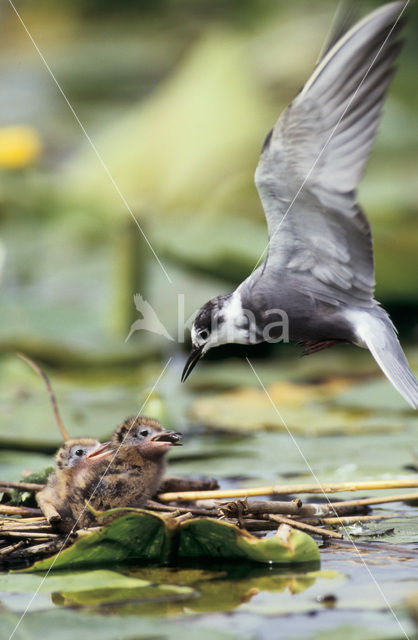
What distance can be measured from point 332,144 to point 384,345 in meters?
0.72

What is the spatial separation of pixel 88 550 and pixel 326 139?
147 centimetres

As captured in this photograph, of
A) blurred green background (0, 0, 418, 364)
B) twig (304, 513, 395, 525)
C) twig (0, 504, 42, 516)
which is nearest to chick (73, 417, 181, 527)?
twig (0, 504, 42, 516)

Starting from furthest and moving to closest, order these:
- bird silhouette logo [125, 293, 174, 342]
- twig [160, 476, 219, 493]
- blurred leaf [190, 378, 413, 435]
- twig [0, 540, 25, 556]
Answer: bird silhouette logo [125, 293, 174, 342] → blurred leaf [190, 378, 413, 435] → twig [160, 476, 219, 493] → twig [0, 540, 25, 556]

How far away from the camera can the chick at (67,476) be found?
3.07m

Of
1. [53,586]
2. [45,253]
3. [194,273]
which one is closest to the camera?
[53,586]

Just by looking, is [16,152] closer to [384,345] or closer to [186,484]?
[186,484]

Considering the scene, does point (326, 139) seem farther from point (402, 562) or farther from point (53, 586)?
point (53, 586)

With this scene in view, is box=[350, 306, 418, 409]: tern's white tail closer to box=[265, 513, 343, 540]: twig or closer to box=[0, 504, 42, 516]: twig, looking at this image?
box=[265, 513, 343, 540]: twig

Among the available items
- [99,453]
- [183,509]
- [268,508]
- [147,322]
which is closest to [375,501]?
[268,508]

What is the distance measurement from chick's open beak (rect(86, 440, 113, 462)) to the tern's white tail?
95cm

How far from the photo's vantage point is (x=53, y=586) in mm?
2566

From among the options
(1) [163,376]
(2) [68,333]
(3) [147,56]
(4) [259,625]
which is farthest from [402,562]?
(3) [147,56]

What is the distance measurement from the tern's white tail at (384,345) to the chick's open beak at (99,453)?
3.10 feet

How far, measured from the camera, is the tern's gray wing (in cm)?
304
